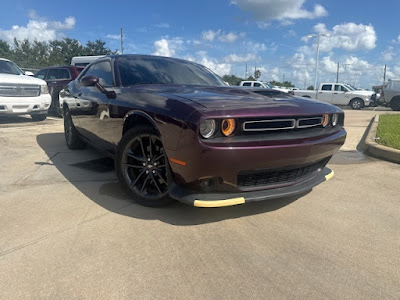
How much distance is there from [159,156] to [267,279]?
1.35 metres

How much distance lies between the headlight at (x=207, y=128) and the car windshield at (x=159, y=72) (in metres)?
1.41

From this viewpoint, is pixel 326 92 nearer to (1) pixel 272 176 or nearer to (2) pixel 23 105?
(2) pixel 23 105

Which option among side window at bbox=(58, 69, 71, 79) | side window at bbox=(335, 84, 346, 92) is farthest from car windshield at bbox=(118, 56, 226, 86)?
side window at bbox=(335, 84, 346, 92)

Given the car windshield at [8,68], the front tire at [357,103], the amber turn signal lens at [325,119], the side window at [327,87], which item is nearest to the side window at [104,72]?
the amber turn signal lens at [325,119]

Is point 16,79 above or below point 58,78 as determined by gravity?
below

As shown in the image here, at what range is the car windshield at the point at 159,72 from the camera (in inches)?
139

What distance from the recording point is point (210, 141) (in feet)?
7.45

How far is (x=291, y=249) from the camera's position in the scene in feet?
7.47

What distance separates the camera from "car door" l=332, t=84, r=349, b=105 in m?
19.6

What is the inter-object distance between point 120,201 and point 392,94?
58.1 feet

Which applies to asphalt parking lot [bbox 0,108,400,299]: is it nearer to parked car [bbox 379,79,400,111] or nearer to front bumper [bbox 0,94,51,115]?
front bumper [bbox 0,94,51,115]

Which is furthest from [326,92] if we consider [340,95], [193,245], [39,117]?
[193,245]

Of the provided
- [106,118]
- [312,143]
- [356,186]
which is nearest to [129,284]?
[312,143]

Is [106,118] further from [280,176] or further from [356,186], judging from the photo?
[356,186]
